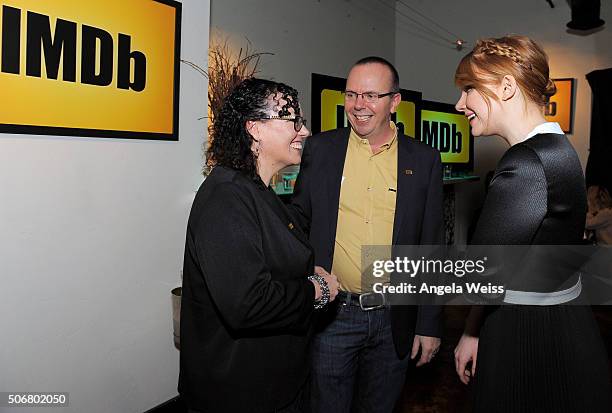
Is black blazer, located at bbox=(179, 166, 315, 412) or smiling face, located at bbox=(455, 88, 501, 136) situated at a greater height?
smiling face, located at bbox=(455, 88, 501, 136)

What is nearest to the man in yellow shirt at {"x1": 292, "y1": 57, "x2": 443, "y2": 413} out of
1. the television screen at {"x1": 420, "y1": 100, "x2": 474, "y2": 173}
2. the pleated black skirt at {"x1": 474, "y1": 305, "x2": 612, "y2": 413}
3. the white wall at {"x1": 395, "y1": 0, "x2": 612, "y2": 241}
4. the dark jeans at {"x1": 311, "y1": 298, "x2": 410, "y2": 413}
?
the dark jeans at {"x1": 311, "y1": 298, "x2": 410, "y2": 413}

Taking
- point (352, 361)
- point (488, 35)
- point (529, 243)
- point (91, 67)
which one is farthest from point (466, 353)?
point (488, 35)

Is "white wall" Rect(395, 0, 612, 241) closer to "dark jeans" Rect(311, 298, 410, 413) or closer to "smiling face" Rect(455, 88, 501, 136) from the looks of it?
"dark jeans" Rect(311, 298, 410, 413)

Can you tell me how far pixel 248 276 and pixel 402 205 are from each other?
970mm

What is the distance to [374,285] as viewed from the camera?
2.15m

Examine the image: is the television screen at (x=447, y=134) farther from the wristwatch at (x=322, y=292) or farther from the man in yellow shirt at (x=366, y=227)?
the wristwatch at (x=322, y=292)

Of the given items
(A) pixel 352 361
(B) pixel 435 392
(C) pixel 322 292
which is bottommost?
(B) pixel 435 392

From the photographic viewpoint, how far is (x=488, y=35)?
291 inches

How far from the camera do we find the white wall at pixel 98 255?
222cm

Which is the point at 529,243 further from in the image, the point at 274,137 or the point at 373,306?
the point at 373,306

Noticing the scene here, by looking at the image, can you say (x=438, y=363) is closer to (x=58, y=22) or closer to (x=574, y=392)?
(x=574, y=392)

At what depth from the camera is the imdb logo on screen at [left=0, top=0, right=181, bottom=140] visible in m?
2.09

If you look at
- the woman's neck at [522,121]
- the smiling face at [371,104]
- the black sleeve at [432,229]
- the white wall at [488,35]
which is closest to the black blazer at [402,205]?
the black sleeve at [432,229]

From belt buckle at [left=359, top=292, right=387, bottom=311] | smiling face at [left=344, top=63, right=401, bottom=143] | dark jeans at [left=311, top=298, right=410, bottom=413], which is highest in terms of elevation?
smiling face at [left=344, top=63, right=401, bottom=143]
